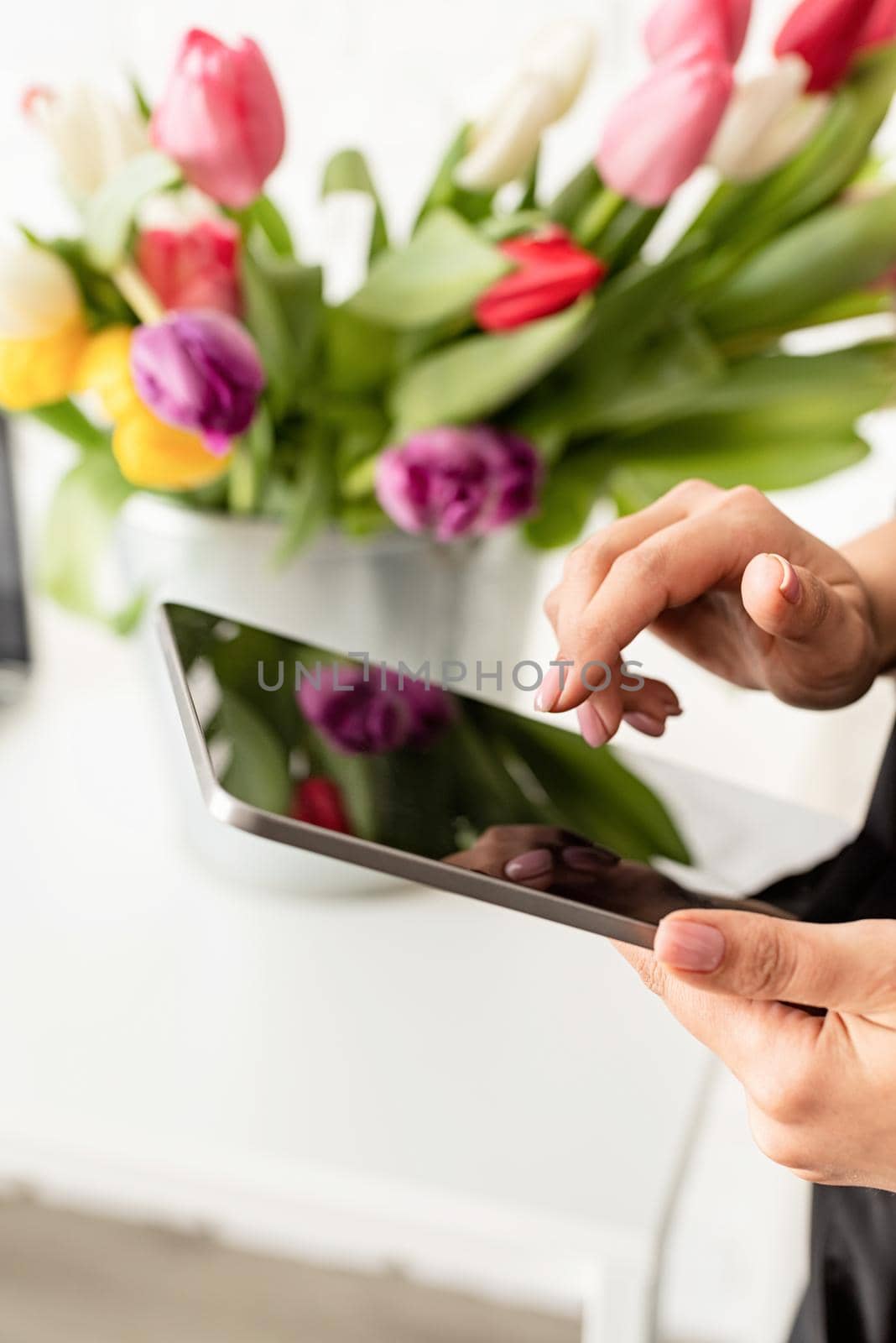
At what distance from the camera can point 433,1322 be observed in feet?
2.77

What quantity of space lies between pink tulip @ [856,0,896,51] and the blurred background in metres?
0.12

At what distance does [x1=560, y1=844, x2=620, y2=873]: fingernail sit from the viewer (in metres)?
0.25

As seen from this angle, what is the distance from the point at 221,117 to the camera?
370 millimetres

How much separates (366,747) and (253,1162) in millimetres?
178

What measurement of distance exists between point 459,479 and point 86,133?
173mm

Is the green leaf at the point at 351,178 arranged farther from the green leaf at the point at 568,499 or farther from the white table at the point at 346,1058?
the white table at the point at 346,1058

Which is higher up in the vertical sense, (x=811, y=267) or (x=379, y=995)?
(x=811, y=267)

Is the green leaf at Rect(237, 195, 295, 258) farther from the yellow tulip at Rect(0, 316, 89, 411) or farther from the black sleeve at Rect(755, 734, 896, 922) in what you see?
the black sleeve at Rect(755, 734, 896, 922)

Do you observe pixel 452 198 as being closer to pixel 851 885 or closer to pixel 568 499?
pixel 568 499

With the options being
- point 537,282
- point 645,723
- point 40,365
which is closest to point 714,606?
point 645,723

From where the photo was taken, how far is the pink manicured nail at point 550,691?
9.5 inches

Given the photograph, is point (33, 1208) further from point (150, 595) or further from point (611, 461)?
point (611, 461)

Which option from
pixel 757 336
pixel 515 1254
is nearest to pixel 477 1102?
pixel 515 1254

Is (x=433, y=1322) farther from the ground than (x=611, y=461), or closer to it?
closer to it
